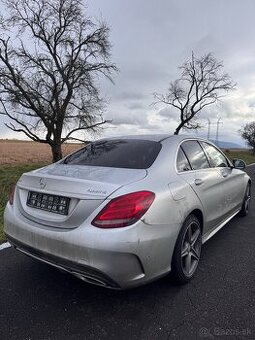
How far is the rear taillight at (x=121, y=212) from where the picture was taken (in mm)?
2662

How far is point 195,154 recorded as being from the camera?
4.13 meters

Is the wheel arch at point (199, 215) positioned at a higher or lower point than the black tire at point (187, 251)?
higher

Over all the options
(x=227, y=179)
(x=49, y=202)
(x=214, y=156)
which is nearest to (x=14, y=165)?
(x=214, y=156)

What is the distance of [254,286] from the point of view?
3363 mm

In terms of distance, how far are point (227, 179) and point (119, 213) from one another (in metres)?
2.54

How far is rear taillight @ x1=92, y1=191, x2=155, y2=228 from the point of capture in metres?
2.66

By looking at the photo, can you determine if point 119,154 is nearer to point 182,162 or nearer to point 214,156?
point 182,162

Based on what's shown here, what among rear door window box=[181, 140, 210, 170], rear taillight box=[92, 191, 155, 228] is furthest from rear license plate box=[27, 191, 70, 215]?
rear door window box=[181, 140, 210, 170]

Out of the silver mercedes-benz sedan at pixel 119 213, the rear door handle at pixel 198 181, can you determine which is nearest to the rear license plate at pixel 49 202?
the silver mercedes-benz sedan at pixel 119 213

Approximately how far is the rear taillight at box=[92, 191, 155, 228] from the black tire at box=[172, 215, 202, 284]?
65 cm

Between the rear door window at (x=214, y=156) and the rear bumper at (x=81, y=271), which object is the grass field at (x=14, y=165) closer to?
the rear bumper at (x=81, y=271)

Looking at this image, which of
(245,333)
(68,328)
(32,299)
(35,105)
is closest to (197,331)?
(245,333)

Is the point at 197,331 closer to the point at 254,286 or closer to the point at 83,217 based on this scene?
the point at 254,286

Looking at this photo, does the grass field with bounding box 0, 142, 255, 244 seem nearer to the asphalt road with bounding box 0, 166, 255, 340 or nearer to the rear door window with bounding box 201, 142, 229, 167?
the asphalt road with bounding box 0, 166, 255, 340
